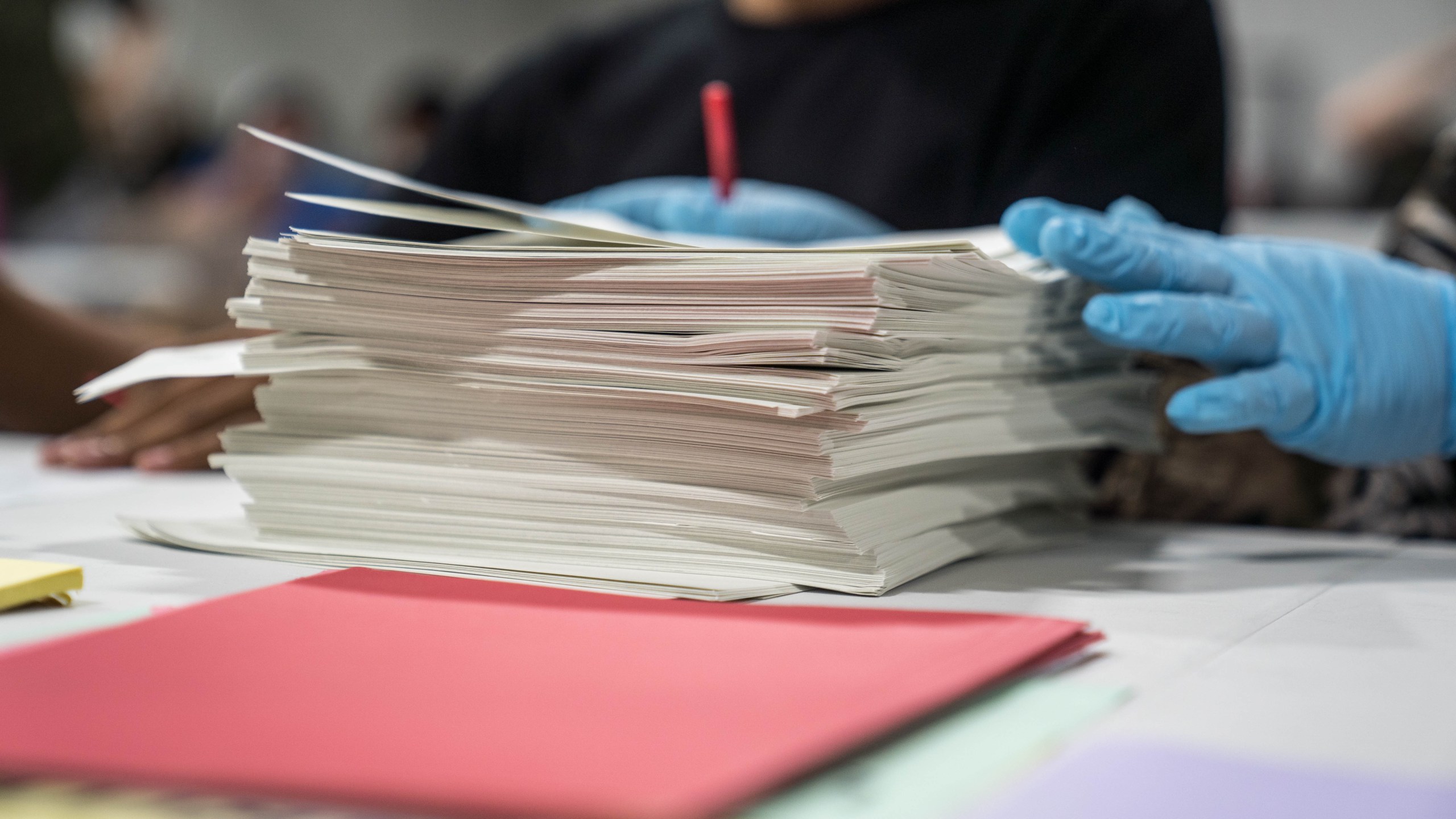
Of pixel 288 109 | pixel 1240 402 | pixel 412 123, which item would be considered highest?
pixel 288 109

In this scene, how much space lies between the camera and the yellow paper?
0.52 metres

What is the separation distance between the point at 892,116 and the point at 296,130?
19.3 feet

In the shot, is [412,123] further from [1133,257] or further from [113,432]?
[1133,257]

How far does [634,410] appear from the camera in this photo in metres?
0.59


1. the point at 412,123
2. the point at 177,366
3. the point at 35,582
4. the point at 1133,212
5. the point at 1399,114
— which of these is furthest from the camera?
the point at 412,123

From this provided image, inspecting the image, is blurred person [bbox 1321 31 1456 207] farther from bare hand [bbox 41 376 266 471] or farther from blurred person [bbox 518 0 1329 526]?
bare hand [bbox 41 376 266 471]

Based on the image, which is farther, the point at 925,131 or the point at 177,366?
the point at 925,131

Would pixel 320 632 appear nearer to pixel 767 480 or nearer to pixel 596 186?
pixel 767 480

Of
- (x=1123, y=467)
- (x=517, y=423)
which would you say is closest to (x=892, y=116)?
(x=1123, y=467)

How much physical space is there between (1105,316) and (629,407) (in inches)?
11.4

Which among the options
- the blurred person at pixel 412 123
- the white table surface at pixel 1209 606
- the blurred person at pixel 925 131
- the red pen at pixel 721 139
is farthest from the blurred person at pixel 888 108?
the blurred person at pixel 412 123

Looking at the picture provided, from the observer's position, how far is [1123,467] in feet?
2.93

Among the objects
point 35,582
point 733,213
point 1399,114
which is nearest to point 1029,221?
point 733,213

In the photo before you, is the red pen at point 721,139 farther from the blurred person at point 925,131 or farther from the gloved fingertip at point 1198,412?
the gloved fingertip at point 1198,412
